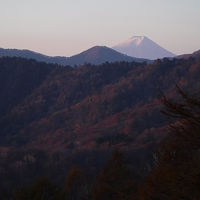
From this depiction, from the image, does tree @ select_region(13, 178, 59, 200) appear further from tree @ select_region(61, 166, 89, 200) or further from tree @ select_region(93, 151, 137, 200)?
Result: tree @ select_region(61, 166, 89, 200)

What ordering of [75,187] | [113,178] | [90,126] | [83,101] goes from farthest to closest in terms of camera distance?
[83,101] → [90,126] → [75,187] → [113,178]

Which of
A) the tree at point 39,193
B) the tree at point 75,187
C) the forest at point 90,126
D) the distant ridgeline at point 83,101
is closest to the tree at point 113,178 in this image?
the forest at point 90,126

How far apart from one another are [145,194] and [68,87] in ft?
353

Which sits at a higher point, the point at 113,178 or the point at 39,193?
the point at 113,178

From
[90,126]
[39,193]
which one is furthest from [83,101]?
[39,193]

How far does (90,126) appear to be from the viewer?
297ft

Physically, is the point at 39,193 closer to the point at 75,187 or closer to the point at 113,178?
the point at 113,178

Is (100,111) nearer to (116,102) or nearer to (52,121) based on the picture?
(116,102)

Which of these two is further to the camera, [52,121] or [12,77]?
[12,77]

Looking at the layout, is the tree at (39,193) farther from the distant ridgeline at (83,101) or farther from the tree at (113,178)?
the distant ridgeline at (83,101)

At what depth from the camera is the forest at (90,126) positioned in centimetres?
1402

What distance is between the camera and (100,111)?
3738 inches

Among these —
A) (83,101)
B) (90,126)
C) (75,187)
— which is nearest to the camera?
(75,187)

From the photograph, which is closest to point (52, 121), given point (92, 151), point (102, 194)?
point (92, 151)
